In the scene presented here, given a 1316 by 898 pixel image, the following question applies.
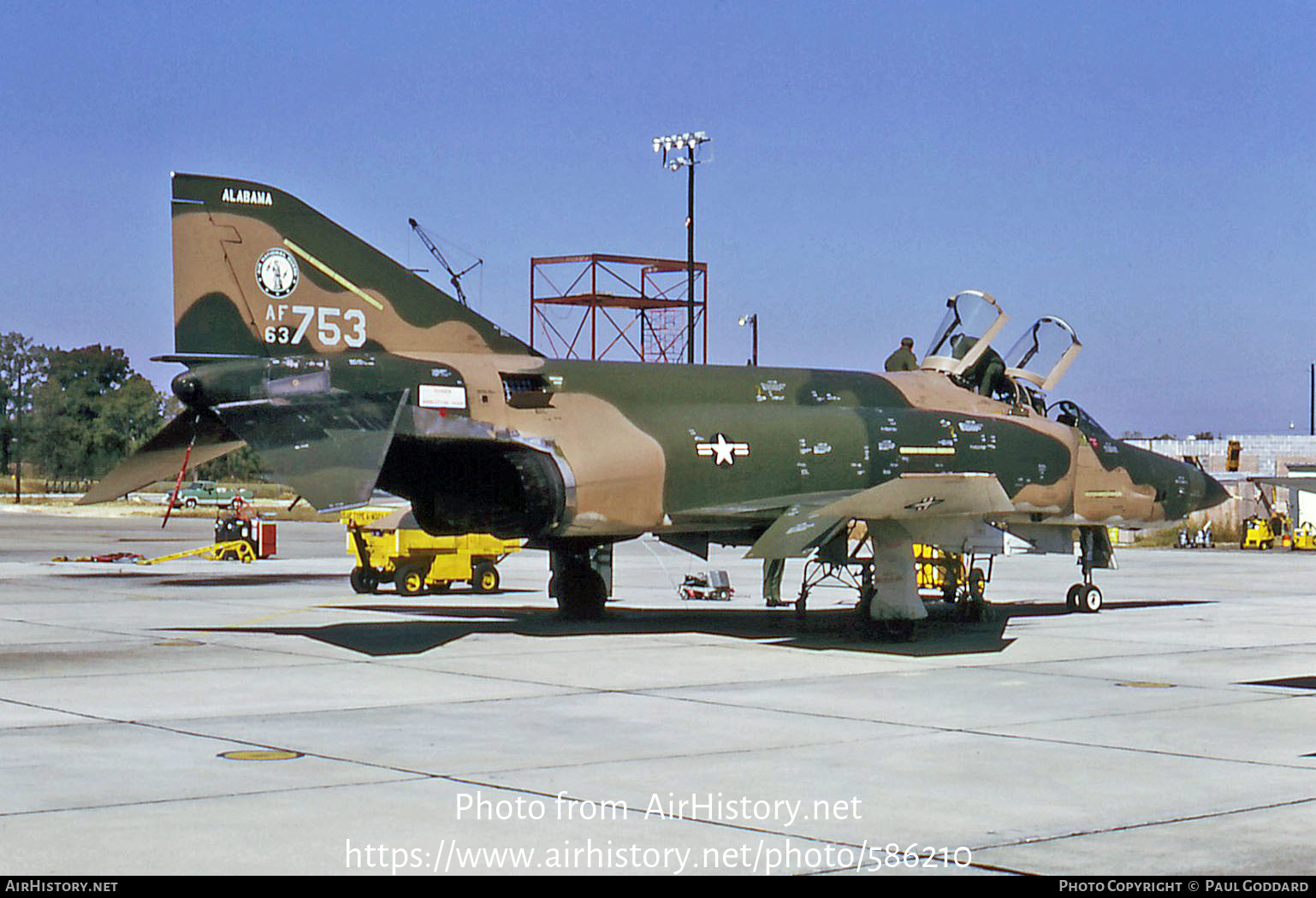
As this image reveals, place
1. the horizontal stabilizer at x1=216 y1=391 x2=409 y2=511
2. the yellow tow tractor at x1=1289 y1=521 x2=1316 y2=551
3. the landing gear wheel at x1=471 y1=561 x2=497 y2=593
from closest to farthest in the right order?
1. the horizontal stabilizer at x1=216 y1=391 x2=409 y2=511
2. the landing gear wheel at x1=471 y1=561 x2=497 y2=593
3. the yellow tow tractor at x1=1289 y1=521 x2=1316 y2=551

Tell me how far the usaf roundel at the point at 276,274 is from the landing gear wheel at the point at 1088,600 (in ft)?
41.5

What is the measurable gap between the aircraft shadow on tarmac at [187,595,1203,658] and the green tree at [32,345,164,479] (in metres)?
95.9

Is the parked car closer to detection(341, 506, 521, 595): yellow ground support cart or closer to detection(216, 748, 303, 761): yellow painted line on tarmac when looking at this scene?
detection(341, 506, 521, 595): yellow ground support cart

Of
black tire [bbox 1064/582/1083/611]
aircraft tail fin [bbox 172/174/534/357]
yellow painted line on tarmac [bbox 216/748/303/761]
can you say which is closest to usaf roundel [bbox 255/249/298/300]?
aircraft tail fin [bbox 172/174/534/357]

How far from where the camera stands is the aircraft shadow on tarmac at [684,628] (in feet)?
58.2

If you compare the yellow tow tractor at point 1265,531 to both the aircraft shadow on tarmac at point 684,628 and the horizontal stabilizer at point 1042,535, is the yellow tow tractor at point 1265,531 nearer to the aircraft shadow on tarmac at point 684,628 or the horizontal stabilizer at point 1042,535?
the aircraft shadow on tarmac at point 684,628

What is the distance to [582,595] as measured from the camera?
21.3 metres

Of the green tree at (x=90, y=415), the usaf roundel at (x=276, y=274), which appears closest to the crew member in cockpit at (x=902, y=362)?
the usaf roundel at (x=276, y=274)

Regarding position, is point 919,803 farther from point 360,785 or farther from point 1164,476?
point 1164,476

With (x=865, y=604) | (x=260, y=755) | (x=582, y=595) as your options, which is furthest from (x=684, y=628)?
(x=260, y=755)

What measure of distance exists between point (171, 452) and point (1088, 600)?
1349 cm

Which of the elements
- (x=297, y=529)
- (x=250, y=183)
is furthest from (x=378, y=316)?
(x=297, y=529)

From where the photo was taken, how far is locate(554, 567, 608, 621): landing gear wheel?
69.9ft

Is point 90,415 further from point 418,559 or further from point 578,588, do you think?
point 578,588
